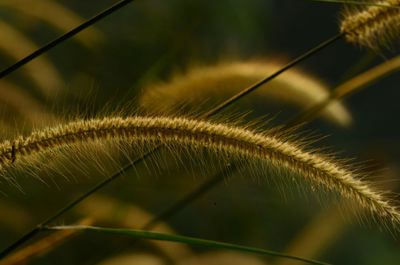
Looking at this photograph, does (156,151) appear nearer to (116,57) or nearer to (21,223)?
(21,223)

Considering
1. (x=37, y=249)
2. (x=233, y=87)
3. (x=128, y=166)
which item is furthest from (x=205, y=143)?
(x=233, y=87)

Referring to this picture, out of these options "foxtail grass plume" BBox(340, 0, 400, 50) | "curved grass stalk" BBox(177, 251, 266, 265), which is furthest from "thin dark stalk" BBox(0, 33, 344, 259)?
"curved grass stalk" BBox(177, 251, 266, 265)

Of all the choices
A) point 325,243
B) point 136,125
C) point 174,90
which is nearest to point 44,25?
point 174,90

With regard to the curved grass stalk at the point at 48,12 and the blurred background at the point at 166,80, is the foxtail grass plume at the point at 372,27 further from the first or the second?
the curved grass stalk at the point at 48,12

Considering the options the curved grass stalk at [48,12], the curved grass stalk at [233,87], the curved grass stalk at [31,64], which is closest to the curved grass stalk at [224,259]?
the curved grass stalk at [233,87]

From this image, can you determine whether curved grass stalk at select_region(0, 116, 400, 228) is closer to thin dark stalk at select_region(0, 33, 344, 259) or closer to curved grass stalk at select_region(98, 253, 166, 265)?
thin dark stalk at select_region(0, 33, 344, 259)

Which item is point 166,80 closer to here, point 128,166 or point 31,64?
point 31,64
